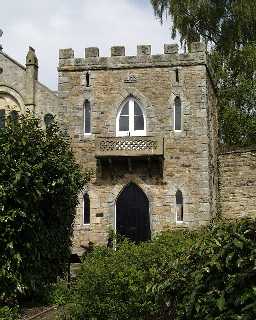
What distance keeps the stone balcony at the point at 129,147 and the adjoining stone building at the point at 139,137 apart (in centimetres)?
4

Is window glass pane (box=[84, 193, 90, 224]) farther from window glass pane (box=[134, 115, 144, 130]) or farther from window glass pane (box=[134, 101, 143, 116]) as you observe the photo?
window glass pane (box=[134, 101, 143, 116])

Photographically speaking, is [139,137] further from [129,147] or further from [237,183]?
[237,183]

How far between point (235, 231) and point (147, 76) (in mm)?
16632

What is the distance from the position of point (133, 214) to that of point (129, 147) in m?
2.50

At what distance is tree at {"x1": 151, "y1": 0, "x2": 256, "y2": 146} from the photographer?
1145 inches

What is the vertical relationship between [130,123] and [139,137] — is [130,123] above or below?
above

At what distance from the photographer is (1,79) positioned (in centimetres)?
2816

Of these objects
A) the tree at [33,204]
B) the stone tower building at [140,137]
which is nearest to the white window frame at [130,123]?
the stone tower building at [140,137]

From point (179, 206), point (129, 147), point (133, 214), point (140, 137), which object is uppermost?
point (140, 137)

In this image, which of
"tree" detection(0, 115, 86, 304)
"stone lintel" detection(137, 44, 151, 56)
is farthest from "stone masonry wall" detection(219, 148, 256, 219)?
"tree" detection(0, 115, 86, 304)

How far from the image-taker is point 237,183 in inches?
944

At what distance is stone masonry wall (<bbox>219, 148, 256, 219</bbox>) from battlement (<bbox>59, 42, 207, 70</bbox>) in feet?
14.9

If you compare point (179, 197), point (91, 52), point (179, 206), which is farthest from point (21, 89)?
point (179, 206)

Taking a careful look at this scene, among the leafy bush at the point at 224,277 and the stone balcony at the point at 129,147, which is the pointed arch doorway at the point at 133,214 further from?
the leafy bush at the point at 224,277
